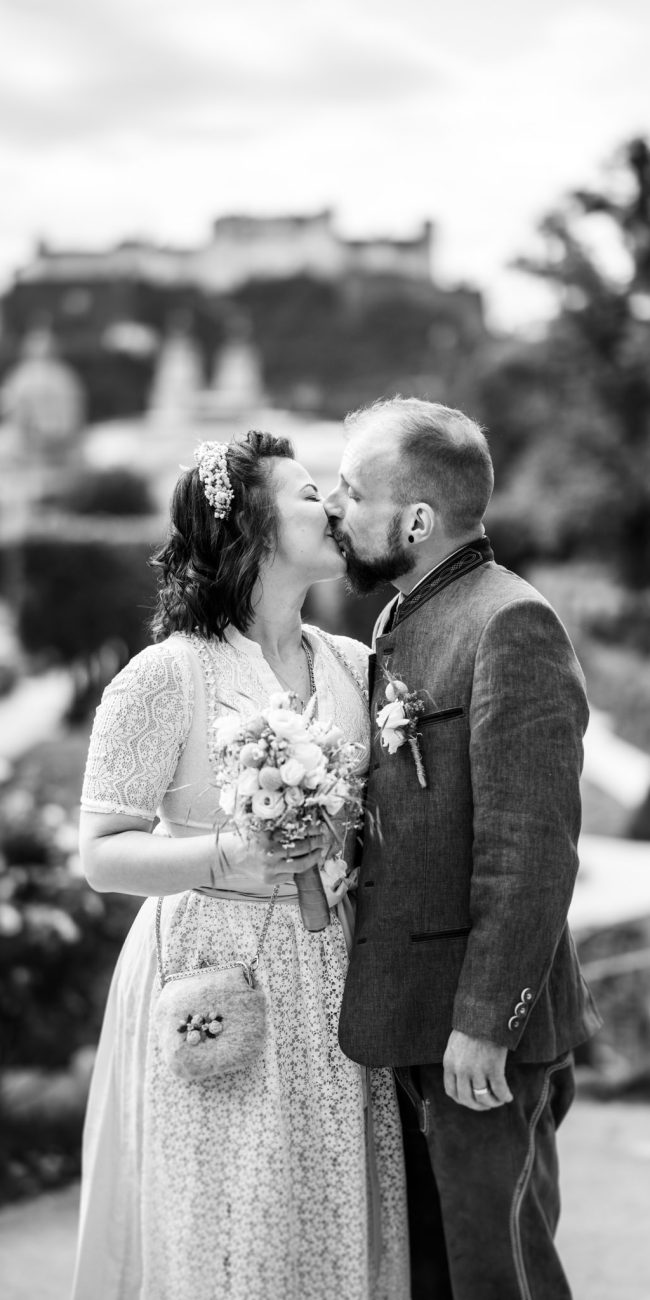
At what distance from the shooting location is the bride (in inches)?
97.6

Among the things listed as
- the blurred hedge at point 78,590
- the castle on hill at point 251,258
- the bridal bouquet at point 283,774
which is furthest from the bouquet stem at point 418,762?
the castle on hill at point 251,258

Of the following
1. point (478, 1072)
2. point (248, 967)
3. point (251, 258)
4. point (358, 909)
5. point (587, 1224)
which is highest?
point (251, 258)

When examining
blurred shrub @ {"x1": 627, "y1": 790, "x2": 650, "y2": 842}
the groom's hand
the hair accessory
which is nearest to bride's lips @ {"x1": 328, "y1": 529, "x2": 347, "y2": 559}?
the hair accessory

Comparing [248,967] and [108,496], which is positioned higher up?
[248,967]

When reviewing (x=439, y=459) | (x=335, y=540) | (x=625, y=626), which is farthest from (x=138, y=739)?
(x=625, y=626)

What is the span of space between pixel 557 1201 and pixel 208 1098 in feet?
2.37

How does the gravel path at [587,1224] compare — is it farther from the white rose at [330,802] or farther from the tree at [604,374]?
the tree at [604,374]

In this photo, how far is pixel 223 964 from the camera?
2572mm

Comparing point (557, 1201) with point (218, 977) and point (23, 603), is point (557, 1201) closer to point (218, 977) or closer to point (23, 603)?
point (218, 977)

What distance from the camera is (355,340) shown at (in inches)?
3100

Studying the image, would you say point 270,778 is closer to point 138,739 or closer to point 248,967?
point 138,739

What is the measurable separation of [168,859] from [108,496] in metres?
34.1

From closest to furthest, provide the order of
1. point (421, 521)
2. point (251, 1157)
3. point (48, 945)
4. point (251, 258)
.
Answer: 1. point (251, 1157)
2. point (421, 521)
3. point (48, 945)
4. point (251, 258)

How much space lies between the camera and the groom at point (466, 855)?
237 cm
